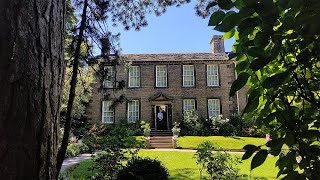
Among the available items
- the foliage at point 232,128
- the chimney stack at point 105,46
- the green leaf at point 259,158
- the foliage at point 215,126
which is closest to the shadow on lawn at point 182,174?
the chimney stack at point 105,46

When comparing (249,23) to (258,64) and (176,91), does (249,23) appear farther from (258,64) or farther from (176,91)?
(176,91)

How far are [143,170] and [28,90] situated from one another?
6.64 m

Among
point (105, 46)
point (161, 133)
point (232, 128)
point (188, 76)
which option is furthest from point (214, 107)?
point (105, 46)

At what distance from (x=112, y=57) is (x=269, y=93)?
7.38 metres

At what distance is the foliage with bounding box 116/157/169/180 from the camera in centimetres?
749

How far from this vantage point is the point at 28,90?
1.31 meters

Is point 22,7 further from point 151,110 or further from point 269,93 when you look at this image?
point 151,110

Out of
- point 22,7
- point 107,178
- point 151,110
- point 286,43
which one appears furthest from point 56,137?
point 151,110

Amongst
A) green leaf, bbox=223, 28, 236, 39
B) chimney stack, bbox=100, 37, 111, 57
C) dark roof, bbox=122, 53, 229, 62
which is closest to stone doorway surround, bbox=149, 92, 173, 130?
dark roof, bbox=122, 53, 229, 62

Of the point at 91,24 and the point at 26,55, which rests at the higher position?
the point at 91,24

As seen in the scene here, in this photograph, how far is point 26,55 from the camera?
4.37 feet

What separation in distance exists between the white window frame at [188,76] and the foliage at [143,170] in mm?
22557

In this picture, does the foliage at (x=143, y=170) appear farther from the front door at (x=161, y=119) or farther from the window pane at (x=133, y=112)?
the window pane at (x=133, y=112)

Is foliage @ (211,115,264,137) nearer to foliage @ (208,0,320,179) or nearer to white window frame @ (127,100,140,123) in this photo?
white window frame @ (127,100,140,123)
